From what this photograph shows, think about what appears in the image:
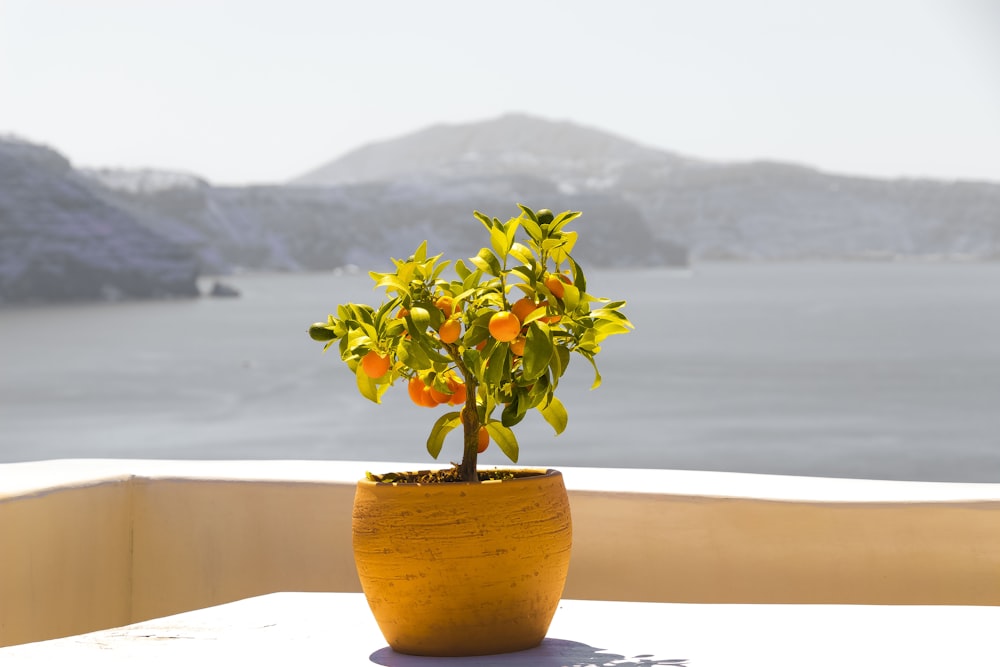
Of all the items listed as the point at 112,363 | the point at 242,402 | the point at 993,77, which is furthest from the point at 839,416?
the point at 993,77

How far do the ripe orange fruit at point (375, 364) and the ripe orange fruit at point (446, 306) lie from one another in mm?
61

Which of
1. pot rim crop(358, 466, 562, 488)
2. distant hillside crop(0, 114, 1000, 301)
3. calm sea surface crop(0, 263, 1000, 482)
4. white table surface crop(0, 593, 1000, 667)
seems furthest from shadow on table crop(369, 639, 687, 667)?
distant hillside crop(0, 114, 1000, 301)

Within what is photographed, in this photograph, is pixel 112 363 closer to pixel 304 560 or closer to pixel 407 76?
pixel 407 76

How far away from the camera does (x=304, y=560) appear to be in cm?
178

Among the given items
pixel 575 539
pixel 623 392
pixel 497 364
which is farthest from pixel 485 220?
pixel 623 392

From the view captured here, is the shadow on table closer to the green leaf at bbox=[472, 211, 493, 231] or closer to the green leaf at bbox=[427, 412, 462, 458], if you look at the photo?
the green leaf at bbox=[427, 412, 462, 458]

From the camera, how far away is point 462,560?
993mm

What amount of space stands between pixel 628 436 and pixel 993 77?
54.0 m

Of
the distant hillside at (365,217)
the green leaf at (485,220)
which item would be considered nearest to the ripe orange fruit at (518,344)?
the green leaf at (485,220)

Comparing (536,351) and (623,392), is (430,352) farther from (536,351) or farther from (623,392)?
(623,392)

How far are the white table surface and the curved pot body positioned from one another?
0.02 meters

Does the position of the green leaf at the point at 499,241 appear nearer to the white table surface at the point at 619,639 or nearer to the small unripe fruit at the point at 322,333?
the small unripe fruit at the point at 322,333

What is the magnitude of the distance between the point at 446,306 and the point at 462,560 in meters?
0.21

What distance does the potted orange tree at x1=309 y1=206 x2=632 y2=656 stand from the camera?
0.99 meters
